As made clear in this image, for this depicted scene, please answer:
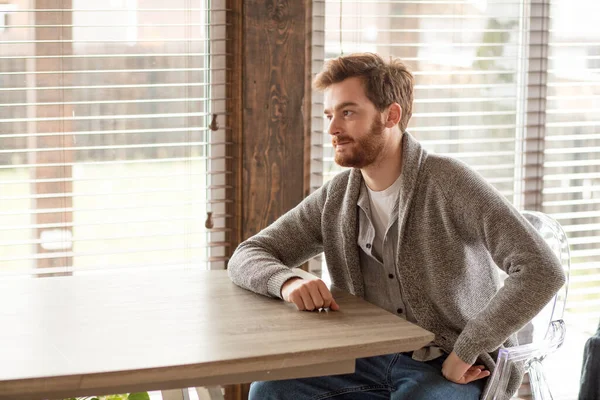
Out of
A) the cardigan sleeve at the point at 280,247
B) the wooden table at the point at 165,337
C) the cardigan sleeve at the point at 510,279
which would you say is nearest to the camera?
the wooden table at the point at 165,337

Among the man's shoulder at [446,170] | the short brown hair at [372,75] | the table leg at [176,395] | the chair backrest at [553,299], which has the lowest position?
the table leg at [176,395]

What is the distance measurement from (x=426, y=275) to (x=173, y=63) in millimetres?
1184

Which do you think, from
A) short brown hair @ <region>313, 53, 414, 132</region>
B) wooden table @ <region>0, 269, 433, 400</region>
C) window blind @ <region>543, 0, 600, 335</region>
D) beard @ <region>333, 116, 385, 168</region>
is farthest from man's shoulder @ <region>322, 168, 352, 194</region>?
window blind @ <region>543, 0, 600, 335</region>

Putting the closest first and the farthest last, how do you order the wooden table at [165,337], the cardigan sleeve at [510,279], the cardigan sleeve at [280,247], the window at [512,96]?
the wooden table at [165,337], the cardigan sleeve at [510,279], the cardigan sleeve at [280,247], the window at [512,96]

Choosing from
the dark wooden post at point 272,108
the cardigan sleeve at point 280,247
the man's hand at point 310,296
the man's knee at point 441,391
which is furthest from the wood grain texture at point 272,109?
the man's knee at point 441,391

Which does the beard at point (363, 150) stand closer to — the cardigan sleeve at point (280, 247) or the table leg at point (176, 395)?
the cardigan sleeve at point (280, 247)

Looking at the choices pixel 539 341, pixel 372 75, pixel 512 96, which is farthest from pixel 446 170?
pixel 512 96

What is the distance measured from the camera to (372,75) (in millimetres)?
2406

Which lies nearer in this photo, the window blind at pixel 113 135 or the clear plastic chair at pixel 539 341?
the clear plastic chair at pixel 539 341

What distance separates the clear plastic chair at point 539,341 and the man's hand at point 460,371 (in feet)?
0.14

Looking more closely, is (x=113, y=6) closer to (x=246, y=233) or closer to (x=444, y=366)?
(x=246, y=233)

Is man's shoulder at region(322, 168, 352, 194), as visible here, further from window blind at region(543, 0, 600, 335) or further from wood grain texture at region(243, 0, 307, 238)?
window blind at region(543, 0, 600, 335)

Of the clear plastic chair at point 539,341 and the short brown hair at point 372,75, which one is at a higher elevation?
the short brown hair at point 372,75

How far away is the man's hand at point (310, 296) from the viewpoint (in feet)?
6.81
